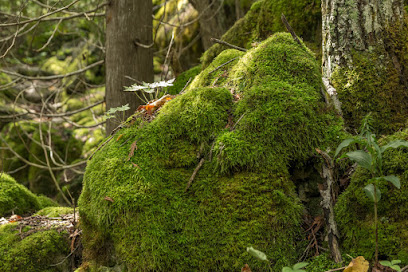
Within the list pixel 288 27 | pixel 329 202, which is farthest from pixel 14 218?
pixel 288 27

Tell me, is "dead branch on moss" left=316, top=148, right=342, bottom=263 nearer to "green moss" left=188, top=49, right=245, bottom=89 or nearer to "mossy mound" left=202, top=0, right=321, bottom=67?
"green moss" left=188, top=49, right=245, bottom=89

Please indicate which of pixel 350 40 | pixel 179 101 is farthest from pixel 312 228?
pixel 350 40

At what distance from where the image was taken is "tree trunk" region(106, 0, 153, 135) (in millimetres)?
5102

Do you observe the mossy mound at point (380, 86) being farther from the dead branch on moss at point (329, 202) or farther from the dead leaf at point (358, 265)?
the dead leaf at point (358, 265)

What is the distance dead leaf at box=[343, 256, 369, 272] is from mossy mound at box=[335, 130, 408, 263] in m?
0.17

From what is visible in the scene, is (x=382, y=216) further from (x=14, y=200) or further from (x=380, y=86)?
(x=14, y=200)

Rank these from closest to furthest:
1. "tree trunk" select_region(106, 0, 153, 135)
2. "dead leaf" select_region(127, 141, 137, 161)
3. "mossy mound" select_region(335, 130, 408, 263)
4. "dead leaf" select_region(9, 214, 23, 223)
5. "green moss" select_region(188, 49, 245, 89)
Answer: "mossy mound" select_region(335, 130, 408, 263) < "dead leaf" select_region(127, 141, 137, 161) < "green moss" select_region(188, 49, 245, 89) < "dead leaf" select_region(9, 214, 23, 223) < "tree trunk" select_region(106, 0, 153, 135)

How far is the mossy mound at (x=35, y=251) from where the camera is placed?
3178 mm

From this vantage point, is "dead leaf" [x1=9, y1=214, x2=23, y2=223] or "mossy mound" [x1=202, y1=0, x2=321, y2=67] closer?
"dead leaf" [x1=9, y1=214, x2=23, y2=223]

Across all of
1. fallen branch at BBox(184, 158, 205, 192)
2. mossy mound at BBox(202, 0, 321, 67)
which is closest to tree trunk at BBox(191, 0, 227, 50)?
mossy mound at BBox(202, 0, 321, 67)

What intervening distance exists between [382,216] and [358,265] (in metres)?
0.40

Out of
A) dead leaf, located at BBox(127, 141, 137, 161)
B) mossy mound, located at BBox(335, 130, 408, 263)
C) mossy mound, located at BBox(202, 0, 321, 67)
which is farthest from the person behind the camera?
mossy mound, located at BBox(202, 0, 321, 67)

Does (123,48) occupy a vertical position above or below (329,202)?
above

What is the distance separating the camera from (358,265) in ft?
6.34
